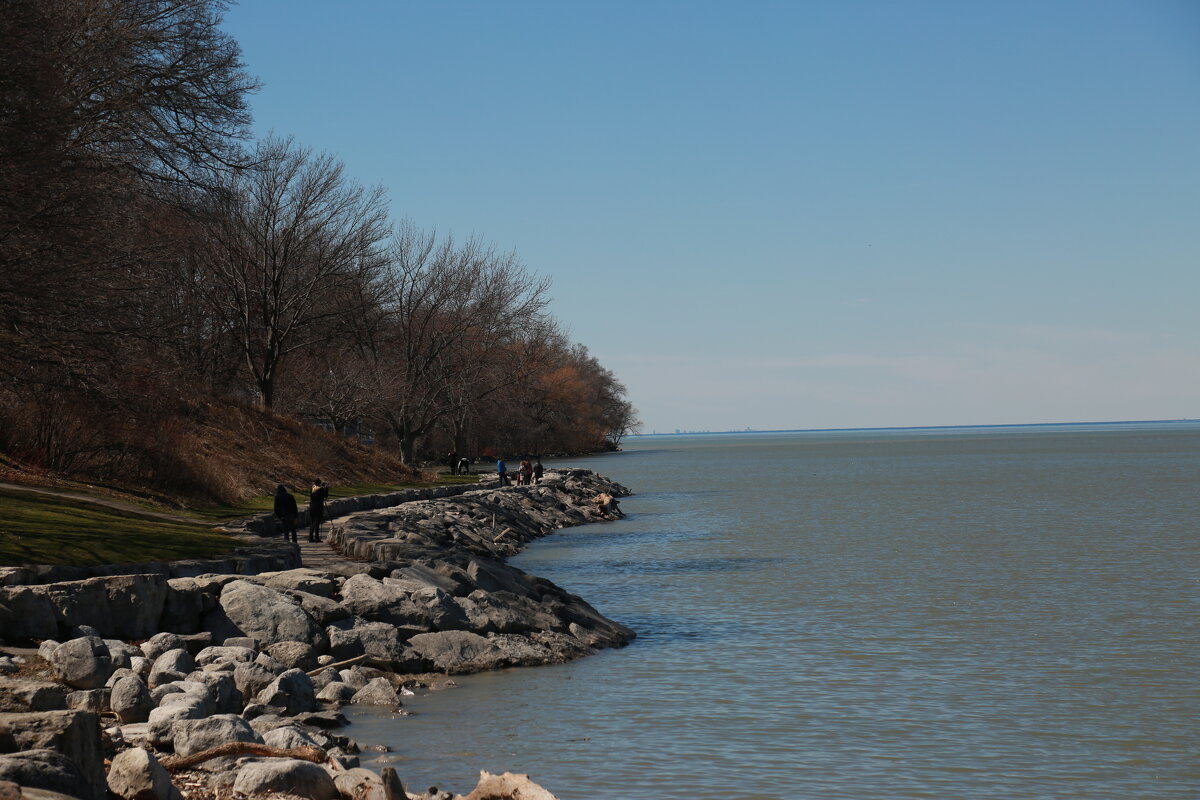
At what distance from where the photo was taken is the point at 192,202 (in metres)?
28.9

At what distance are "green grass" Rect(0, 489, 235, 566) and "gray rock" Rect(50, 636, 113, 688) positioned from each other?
2.92 metres

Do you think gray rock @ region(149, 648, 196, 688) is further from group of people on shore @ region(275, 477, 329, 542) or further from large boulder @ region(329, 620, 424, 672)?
group of people on shore @ region(275, 477, 329, 542)

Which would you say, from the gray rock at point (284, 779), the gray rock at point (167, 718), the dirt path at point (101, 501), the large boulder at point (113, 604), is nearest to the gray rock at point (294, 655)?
the large boulder at point (113, 604)

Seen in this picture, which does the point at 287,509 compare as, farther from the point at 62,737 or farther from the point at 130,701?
the point at 62,737

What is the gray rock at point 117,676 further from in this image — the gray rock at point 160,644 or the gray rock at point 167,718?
the gray rock at point 160,644

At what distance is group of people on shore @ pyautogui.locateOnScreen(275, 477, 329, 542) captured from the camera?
2209 cm

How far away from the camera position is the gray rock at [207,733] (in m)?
9.20

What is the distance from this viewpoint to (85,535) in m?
15.6

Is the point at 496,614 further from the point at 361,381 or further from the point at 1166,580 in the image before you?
the point at 361,381

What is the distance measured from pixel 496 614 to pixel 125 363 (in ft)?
25.4

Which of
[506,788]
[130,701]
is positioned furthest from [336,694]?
[506,788]

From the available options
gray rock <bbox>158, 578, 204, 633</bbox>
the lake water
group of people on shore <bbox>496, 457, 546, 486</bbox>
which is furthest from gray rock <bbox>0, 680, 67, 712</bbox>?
group of people on shore <bbox>496, 457, 546, 486</bbox>

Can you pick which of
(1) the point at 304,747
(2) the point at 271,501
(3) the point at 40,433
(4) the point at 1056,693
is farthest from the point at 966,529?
(1) the point at 304,747

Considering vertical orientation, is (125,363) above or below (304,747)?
above
